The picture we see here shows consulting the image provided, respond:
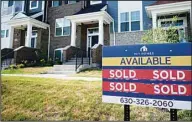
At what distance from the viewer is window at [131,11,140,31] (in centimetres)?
1131

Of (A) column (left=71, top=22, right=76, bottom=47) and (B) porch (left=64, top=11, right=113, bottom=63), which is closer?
(B) porch (left=64, top=11, right=113, bottom=63)

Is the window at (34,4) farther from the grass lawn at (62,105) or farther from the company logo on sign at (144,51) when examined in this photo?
the company logo on sign at (144,51)

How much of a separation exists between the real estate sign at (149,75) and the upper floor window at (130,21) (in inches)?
342

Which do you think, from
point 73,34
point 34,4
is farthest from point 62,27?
point 34,4

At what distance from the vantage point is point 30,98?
4.63 metres

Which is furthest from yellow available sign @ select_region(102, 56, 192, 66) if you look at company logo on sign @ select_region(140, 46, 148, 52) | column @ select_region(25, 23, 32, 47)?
column @ select_region(25, 23, 32, 47)

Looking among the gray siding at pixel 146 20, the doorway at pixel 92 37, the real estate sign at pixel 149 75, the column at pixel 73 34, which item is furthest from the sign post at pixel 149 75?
the doorway at pixel 92 37

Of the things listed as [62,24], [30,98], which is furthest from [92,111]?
[62,24]

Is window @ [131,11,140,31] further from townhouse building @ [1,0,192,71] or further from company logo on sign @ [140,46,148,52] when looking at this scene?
company logo on sign @ [140,46,148,52]

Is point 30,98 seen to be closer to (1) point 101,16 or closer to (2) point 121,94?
(2) point 121,94

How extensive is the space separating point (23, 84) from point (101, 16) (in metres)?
6.54

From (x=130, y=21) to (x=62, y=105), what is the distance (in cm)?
841

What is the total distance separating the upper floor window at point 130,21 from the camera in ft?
37.3

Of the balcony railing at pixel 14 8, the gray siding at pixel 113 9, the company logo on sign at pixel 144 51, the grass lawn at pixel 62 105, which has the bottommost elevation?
the grass lawn at pixel 62 105
